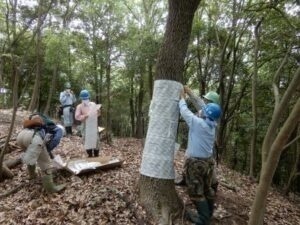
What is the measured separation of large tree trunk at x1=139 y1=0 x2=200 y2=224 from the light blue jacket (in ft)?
1.31

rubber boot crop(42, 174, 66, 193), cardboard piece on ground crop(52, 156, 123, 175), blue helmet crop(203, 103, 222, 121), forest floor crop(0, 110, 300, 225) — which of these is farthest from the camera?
cardboard piece on ground crop(52, 156, 123, 175)

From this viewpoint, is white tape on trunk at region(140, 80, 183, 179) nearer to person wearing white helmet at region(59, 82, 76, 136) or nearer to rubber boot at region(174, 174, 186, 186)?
rubber boot at region(174, 174, 186, 186)

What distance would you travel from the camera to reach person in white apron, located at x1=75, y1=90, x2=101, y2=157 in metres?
8.66

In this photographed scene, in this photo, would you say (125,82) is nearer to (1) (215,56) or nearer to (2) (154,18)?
(2) (154,18)

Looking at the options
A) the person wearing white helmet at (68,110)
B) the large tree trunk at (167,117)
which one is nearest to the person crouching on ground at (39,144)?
the large tree trunk at (167,117)

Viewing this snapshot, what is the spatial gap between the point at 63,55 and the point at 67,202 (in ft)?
45.6

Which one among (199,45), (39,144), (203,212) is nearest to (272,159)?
(203,212)

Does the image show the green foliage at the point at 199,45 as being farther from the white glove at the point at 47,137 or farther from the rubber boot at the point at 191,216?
the rubber boot at the point at 191,216

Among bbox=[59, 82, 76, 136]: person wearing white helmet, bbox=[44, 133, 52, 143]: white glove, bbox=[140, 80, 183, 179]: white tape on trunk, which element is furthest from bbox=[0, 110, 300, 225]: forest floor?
bbox=[59, 82, 76, 136]: person wearing white helmet

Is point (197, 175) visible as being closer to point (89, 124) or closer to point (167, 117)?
point (167, 117)

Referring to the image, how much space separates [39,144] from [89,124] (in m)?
1.95

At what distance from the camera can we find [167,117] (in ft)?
18.7

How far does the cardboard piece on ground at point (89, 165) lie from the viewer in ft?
24.1

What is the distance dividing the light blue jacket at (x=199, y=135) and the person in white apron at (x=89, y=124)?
3.79 m
